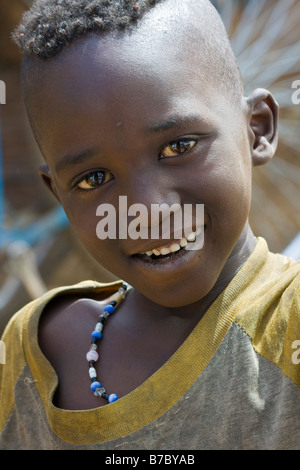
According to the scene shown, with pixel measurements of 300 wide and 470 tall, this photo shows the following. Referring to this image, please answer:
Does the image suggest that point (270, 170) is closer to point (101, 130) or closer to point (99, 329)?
point (99, 329)

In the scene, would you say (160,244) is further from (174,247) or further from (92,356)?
(92,356)

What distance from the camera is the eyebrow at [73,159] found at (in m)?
0.92

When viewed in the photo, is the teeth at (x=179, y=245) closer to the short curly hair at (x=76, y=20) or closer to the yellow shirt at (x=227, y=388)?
the yellow shirt at (x=227, y=388)

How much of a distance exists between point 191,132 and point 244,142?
13 centimetres

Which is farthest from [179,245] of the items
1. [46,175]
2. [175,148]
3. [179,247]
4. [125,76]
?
[46,175]

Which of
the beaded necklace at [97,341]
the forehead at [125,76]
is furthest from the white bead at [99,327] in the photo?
the forehead at [125,76]

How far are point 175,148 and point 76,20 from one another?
0.25 metres

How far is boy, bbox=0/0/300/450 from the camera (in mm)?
897

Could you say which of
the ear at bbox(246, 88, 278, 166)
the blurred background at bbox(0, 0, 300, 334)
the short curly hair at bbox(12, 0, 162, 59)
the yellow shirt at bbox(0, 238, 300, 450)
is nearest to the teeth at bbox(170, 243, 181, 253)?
the yellow shirt at bbox(0, 238, 300, 450)

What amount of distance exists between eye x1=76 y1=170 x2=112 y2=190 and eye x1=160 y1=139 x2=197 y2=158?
0.30 feet

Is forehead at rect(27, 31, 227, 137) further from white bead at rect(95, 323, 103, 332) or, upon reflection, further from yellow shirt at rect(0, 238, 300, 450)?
white bead at rect(95, 323, 103, 332)

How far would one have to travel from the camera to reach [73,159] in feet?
3.13

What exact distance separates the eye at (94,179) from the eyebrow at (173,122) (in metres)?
0.10
